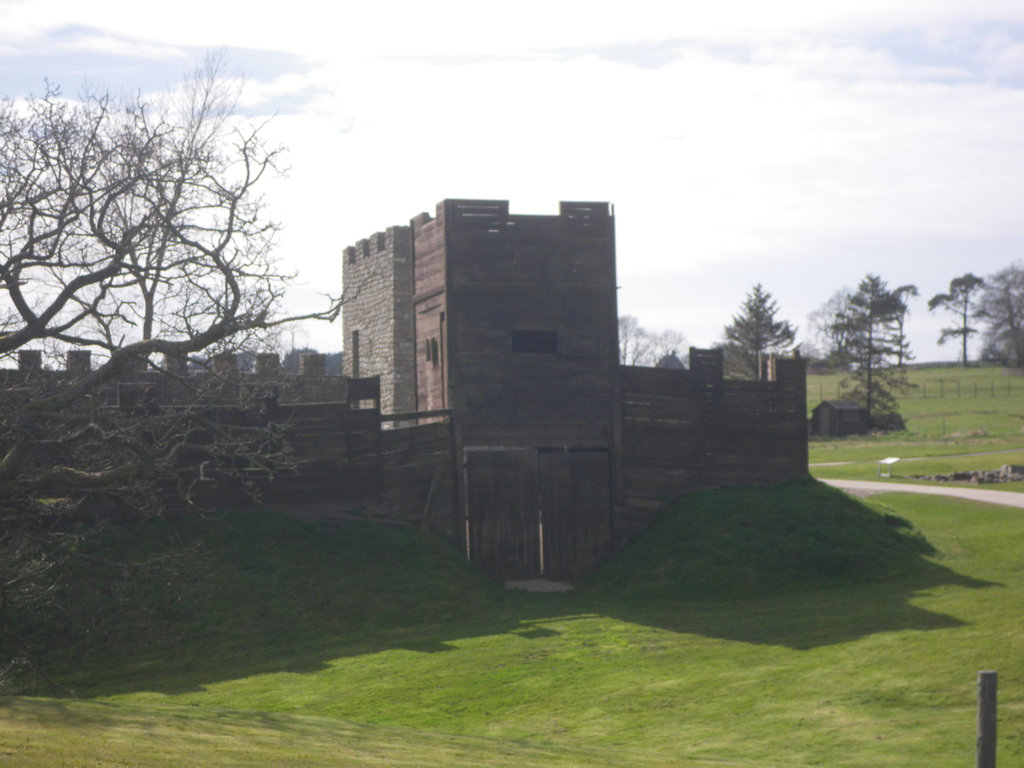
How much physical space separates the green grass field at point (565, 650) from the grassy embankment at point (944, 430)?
14207 millimetres

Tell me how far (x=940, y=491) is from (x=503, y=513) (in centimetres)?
1479

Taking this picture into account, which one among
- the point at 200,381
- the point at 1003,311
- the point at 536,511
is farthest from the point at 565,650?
the point at 1003,311

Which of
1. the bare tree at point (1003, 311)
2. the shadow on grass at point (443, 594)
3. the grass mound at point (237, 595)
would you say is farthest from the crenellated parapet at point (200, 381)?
the bare tree at point (1003, 311)

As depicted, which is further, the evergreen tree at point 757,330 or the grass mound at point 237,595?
the evergreen tree at point 757,330

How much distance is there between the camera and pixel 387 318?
3142 centimetres

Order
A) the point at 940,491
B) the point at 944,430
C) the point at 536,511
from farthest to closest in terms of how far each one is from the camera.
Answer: the point at 944,430
the point at 940,491
the point at 536,511

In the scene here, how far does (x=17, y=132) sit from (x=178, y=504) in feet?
27.6

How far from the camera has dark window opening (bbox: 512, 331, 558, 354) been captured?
24.6m

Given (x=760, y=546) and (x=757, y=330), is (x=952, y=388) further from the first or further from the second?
(x=760, y=546)

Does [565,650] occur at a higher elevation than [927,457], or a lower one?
lower

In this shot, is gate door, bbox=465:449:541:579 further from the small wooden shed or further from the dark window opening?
the small wooden shed

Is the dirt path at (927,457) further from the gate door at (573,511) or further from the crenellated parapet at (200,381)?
the crenellated parapet at (200,381)

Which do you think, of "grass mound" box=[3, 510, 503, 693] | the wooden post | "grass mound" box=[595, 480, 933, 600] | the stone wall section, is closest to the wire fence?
the stone wall section

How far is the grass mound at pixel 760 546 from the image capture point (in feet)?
68.3
